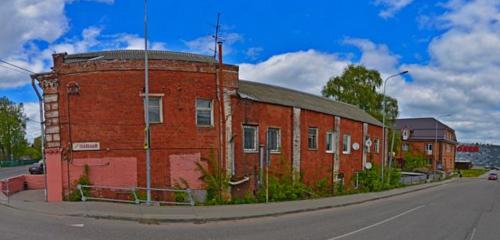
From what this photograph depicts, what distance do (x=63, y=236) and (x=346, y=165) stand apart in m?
23.2

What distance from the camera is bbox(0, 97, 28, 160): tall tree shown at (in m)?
67.6

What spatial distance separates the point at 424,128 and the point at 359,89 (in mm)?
36263

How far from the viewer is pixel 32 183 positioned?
22625mm

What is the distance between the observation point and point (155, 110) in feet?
57.1

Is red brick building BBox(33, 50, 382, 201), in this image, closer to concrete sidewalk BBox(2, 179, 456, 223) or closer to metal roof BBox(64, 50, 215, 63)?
metal roof BBox(64, 50, 215, 63)

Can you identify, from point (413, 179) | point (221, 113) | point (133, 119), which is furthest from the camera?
point (413, 179)

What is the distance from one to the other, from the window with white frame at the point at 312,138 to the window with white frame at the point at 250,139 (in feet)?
17.4

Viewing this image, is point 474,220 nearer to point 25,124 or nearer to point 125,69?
point 125,69

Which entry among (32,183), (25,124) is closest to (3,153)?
(25,124)

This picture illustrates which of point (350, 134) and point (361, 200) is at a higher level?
point (350, 134)

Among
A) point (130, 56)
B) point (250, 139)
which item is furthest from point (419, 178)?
point (130, 56)

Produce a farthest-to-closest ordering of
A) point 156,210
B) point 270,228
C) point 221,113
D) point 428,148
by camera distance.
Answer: point 428,148 < point 221,113 < point 156,210 < point 270,228

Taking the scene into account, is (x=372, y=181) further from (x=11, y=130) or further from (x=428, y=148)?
(x=11, y=130)

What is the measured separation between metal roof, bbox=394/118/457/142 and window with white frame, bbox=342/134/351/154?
53918mm
